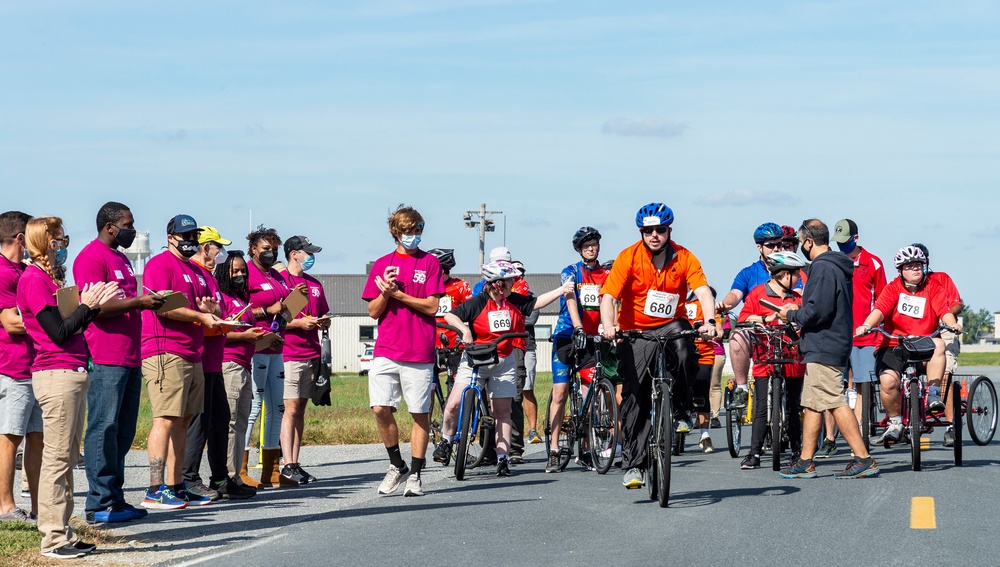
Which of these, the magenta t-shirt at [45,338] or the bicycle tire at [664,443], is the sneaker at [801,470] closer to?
the bicycle tire at [664,443]

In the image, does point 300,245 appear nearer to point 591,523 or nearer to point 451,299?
point 451,299

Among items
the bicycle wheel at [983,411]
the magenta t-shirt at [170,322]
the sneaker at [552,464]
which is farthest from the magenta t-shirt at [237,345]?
the bicycle wheel at [983,411]

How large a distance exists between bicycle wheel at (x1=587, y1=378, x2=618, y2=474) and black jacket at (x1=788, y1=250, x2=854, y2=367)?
5.83 feet

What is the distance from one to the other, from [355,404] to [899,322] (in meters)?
17.3

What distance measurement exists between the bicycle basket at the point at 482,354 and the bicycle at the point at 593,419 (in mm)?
851

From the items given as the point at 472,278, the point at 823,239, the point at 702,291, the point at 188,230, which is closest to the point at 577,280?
the point at 823,239

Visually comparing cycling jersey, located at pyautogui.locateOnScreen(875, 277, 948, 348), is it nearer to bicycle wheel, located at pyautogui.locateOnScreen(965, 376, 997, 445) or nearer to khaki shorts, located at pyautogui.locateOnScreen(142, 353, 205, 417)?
bicycle wheel, located at pyautogui.locateOnScreen(965, 376, 997, 445)

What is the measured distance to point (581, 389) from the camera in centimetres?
1280

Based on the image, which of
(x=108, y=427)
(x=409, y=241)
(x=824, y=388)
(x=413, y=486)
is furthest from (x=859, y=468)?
(x=108, y=427)

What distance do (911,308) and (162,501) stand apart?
777 cm

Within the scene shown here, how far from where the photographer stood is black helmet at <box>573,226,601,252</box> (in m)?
13.3

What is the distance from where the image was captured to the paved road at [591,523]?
769cm

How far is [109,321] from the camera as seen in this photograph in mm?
8828

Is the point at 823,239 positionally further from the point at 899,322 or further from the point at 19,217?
the point at 19,217
